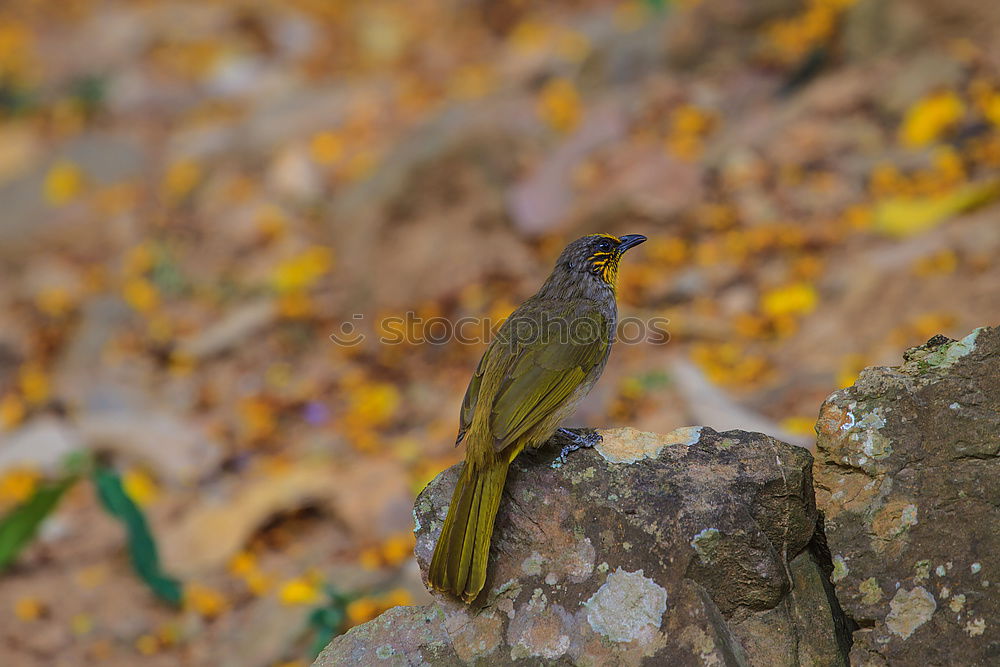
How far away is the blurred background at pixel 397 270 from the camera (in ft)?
21.6

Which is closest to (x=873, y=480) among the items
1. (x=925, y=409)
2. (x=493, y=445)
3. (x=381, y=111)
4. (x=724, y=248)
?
(x=925, y=409)

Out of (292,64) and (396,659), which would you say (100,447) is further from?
(292,64)

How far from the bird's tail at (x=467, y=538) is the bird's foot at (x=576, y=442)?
281 mm

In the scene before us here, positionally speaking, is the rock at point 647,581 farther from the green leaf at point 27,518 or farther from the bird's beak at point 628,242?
the green leaf at point 27,518

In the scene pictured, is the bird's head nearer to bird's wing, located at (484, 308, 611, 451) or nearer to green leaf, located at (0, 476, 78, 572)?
bird's wing, located at (484, 308, 611, 451)

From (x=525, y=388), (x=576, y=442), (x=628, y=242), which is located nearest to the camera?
(x=576, y=442)

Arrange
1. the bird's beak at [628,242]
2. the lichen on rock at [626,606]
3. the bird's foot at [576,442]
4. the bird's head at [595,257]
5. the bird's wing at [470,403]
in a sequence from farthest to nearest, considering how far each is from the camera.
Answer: the bird's beak at [628,242]
the bird's head at [595,257]
the bird's wing at [470,403]
the bird's foot at [576,442]
the lichen on rock at [626,606]

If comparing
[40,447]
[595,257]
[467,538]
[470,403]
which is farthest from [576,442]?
[40,447]

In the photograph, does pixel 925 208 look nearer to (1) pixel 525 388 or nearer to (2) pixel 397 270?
(2) pixel 397 270

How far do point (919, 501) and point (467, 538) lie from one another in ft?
5.02

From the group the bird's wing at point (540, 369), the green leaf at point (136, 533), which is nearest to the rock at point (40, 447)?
the green leaf at point (136, 533)

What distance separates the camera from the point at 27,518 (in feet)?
20.9

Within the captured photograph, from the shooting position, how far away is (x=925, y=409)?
3402mm

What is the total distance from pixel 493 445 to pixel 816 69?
25.6 ft
